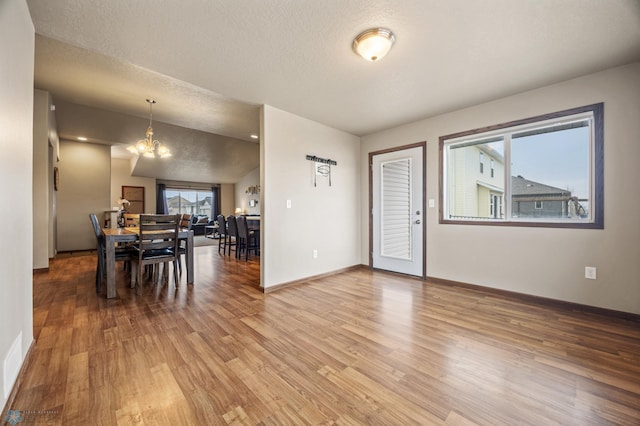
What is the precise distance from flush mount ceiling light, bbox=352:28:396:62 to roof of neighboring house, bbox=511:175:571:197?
7.47 ft

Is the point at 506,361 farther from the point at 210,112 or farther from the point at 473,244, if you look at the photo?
the point at 210,112

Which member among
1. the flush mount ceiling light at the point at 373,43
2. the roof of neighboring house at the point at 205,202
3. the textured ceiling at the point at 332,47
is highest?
the textured ceiling at the point at 332,47

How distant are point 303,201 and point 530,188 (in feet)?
9.30

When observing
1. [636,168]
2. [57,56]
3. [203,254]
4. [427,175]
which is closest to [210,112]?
[57,56]

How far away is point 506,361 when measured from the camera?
5.79 ft

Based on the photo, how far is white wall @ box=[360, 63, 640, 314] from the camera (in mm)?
2428

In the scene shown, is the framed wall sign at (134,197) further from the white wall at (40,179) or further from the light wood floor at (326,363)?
the light wood floor at (326,363)

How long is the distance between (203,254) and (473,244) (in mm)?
5603

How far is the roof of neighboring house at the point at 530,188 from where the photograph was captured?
2851 millimetres

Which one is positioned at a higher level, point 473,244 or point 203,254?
point 473,244

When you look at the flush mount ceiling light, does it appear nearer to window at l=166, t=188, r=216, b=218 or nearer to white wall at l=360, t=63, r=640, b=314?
white wall at l=360, t=63, r=640, b=314

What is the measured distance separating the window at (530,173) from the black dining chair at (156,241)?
3.78 meters

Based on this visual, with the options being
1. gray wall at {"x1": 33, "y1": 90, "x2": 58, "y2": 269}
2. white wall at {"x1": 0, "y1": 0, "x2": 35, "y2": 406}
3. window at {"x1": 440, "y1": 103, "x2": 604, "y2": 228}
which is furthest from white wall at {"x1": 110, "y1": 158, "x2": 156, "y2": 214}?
window at {"x1": 440, "y1": 103, "x2": 604, "y2": 228}

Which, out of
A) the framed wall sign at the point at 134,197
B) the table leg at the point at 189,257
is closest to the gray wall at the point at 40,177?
the table leg at the point at 189,257
